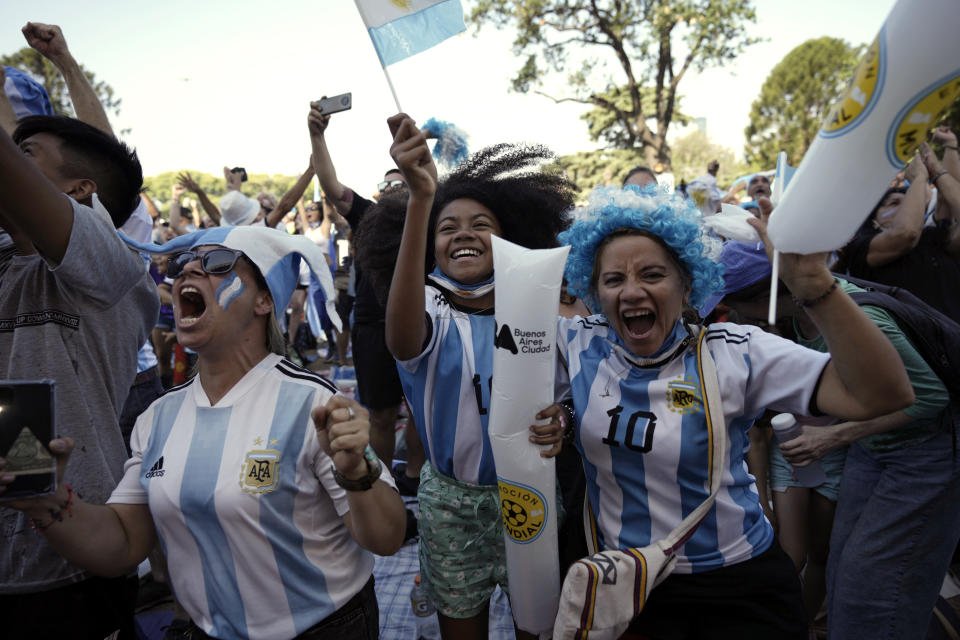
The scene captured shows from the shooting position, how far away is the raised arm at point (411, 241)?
6.35 feet

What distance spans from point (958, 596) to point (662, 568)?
3.13m

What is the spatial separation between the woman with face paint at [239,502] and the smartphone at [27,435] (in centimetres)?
5

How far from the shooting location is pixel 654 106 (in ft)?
70.9

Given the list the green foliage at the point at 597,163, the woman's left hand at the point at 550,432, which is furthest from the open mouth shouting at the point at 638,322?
the green foliage at the point at 597,163

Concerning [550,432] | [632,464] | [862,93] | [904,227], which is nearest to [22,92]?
[550,432]

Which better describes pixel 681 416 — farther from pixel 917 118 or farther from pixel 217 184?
pixel 217 184

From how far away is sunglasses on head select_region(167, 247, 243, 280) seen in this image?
186 centimetres

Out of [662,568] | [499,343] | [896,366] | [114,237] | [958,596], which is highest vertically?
[114,237]

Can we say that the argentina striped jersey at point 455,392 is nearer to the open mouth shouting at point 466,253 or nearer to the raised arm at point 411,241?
the raised arm at point 411,241

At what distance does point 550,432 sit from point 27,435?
142cm

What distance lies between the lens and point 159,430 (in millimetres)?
1790

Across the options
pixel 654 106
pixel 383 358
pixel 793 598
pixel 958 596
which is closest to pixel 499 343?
pixel 793 598

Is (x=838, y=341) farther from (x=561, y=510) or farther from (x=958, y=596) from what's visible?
(x=958, y=596)

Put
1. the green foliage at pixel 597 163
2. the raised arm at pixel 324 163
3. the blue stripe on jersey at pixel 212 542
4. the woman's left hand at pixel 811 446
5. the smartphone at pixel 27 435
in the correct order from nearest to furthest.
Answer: the smartphone at pixel 27 435 < the blue stripe on jersey at pixel 212 542 < the woman's left hand at pixel 811 446 < the raised arm at pixel 324 163 < the green foliage at pixel 597 163
